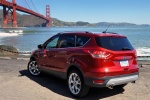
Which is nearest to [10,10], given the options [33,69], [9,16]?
[9,16]

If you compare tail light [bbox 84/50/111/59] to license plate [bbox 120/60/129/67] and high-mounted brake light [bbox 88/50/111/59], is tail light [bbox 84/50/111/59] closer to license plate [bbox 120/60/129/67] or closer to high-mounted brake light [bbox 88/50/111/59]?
high-mounted brake light [bbox 88/50/111/59]

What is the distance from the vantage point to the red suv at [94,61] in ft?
17.7

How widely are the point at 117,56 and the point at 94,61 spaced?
56 centimetres

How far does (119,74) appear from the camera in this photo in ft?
18.2

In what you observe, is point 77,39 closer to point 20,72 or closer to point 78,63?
point 78,63

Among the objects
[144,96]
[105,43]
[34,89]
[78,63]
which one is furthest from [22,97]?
[144,96]

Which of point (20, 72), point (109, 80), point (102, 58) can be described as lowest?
point (20, 72)

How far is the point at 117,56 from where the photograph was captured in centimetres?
555

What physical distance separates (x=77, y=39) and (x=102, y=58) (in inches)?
40.3

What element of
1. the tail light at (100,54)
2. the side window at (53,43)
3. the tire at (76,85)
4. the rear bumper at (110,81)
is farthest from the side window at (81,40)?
the side window at (53,43)

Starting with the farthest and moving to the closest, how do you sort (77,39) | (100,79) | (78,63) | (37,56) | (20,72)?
1. (20,72)
2. (37,56)
3. (77,39)
4. (78,63)
5. (100,79)

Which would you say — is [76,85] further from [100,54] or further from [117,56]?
[117,56]

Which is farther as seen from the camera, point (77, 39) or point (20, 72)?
point (20, 72)

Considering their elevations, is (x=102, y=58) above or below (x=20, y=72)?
above
